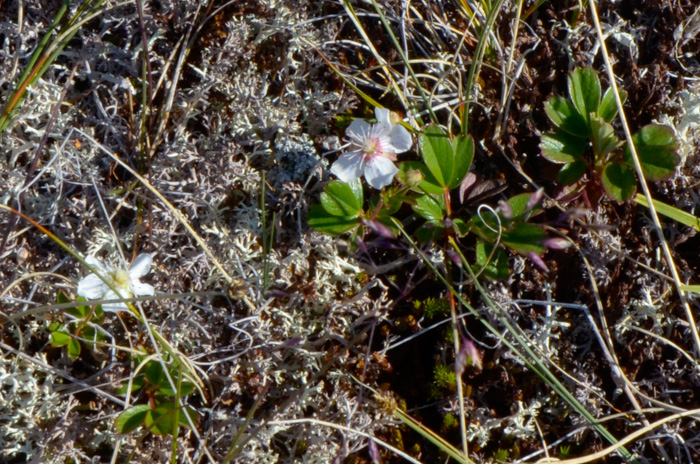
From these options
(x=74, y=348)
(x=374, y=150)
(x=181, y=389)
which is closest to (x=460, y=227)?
(x=374, y=150)

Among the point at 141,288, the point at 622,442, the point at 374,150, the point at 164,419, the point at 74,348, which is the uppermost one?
the point at 374,150

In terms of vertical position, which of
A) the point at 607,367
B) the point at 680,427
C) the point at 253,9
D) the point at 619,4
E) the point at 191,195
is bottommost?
the point at 680,427

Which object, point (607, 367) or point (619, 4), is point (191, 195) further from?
point (619, 4)

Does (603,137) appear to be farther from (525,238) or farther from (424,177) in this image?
(424,177)

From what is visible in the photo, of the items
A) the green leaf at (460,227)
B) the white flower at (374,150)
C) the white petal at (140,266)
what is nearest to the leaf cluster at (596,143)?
the green leaf at (460,227)

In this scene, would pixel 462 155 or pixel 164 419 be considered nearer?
pixel 164 419

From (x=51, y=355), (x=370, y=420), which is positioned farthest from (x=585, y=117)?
(x=51, y=355)
